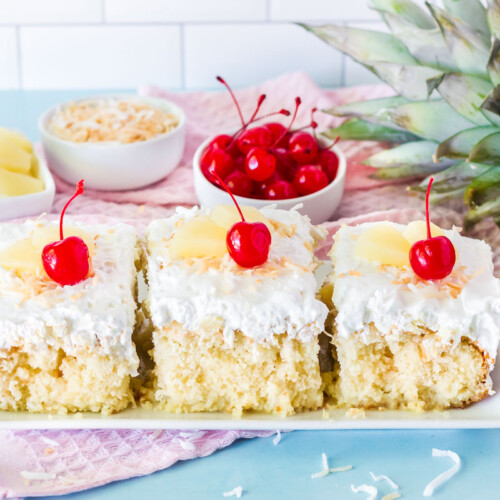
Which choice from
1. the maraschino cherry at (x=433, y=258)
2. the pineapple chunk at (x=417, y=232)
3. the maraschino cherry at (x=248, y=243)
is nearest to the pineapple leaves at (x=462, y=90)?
the pineapple chunk at (x=417, y=232)

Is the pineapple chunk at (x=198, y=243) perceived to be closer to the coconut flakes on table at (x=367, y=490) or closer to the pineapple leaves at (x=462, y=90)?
the coconut flakes on table at (x=367, y=490)

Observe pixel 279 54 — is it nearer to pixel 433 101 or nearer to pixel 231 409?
pixel 433 101

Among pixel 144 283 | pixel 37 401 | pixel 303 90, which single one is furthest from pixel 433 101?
pixel 37 401

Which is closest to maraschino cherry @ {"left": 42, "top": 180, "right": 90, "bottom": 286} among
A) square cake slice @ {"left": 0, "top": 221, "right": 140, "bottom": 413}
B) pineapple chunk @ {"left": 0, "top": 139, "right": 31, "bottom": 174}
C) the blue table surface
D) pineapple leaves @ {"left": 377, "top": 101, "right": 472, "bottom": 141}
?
square cake slice @ {"left": 0, "top": 221, "right": 140, "bottom": 413}

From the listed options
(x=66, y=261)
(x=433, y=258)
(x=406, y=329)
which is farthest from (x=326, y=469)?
(x=66, y=261)

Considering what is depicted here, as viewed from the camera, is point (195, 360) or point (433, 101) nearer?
point (195, 360)

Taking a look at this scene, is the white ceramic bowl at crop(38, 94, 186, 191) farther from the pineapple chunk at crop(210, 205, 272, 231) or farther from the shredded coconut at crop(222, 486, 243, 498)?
the shredded coconut at crop(222, 486, 243, 498)
